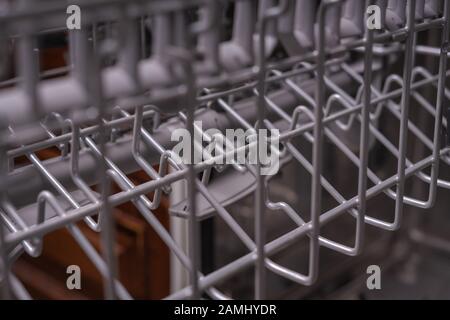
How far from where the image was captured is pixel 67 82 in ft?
0.98

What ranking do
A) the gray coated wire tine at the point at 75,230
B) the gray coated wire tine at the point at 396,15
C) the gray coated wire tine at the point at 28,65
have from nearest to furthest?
the gray coated wire tine at the point at 28,65, the gray coated wire tine at the point at 75,230, the gray coated wire tine at the point at 396,15

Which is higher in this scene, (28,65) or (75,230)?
(28,65)

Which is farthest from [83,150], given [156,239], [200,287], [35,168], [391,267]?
[391,267]

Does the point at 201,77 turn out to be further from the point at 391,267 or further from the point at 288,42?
the point at 391,267

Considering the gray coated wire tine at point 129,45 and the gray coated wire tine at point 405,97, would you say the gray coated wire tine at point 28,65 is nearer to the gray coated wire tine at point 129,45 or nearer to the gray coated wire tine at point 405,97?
the gray coated wire tine at point 129,45

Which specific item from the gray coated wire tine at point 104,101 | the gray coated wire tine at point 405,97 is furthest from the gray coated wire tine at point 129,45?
the gray coated wire tine at point 405,97

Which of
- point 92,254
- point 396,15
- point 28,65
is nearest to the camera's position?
point 28,65

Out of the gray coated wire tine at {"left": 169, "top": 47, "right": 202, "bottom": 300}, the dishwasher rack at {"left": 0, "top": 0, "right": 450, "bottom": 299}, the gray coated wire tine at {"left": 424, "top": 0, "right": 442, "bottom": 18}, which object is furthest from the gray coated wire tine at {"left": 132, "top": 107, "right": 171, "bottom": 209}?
the gray coated wire tine at {"left": 424, "top": 0, "right": 442, "bottom": 18}

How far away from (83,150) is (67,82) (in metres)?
0.26

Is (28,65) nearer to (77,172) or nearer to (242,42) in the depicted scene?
(242,42)

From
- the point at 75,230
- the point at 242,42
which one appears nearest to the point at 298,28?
the point at 242,42

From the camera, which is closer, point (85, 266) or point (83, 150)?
point (83, 150)

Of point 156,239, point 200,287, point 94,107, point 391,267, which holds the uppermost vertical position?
point 94,107

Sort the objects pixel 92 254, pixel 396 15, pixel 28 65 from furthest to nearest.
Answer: pixel 396 15 < pixel 92 254 < pixel 28 65
